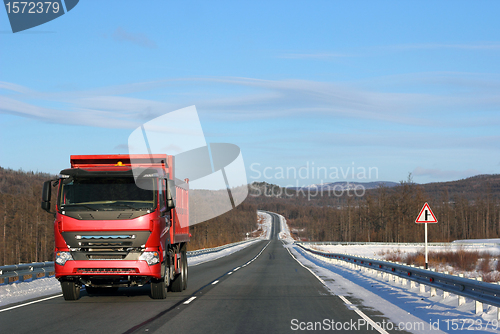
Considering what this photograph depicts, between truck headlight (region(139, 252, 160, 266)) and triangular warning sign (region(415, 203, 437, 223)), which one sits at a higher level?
triangular warning sign (region(415, 203, 437, 223))

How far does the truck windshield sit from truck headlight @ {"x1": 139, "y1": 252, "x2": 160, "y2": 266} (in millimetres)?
1115

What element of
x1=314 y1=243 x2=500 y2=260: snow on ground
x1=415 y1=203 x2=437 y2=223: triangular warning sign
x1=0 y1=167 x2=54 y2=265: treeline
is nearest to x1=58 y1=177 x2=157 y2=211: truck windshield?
x1=415 y1=203 x2=437 y2=223: triangular warning sign

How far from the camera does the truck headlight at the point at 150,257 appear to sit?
11.4m

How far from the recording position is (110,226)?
36.7 ft

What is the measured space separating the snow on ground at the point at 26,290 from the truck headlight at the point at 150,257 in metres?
3.90

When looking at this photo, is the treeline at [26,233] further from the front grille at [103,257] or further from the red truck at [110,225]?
the front grille at [103,257]

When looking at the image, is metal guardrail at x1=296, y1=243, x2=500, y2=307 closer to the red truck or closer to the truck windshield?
the red truck

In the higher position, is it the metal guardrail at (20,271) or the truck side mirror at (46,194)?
the truck side mirror at (46,194)

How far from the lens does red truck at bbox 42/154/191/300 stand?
11219 millimetres

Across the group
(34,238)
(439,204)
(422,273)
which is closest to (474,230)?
(439,204)

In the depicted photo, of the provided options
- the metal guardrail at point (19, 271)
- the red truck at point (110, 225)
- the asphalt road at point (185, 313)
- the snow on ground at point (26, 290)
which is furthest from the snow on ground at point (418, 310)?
the metal guardrail at point (19, 271)

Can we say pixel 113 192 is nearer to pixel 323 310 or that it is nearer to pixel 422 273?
pixel 323 310

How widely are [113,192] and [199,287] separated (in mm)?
6187

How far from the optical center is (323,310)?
35.7ft
